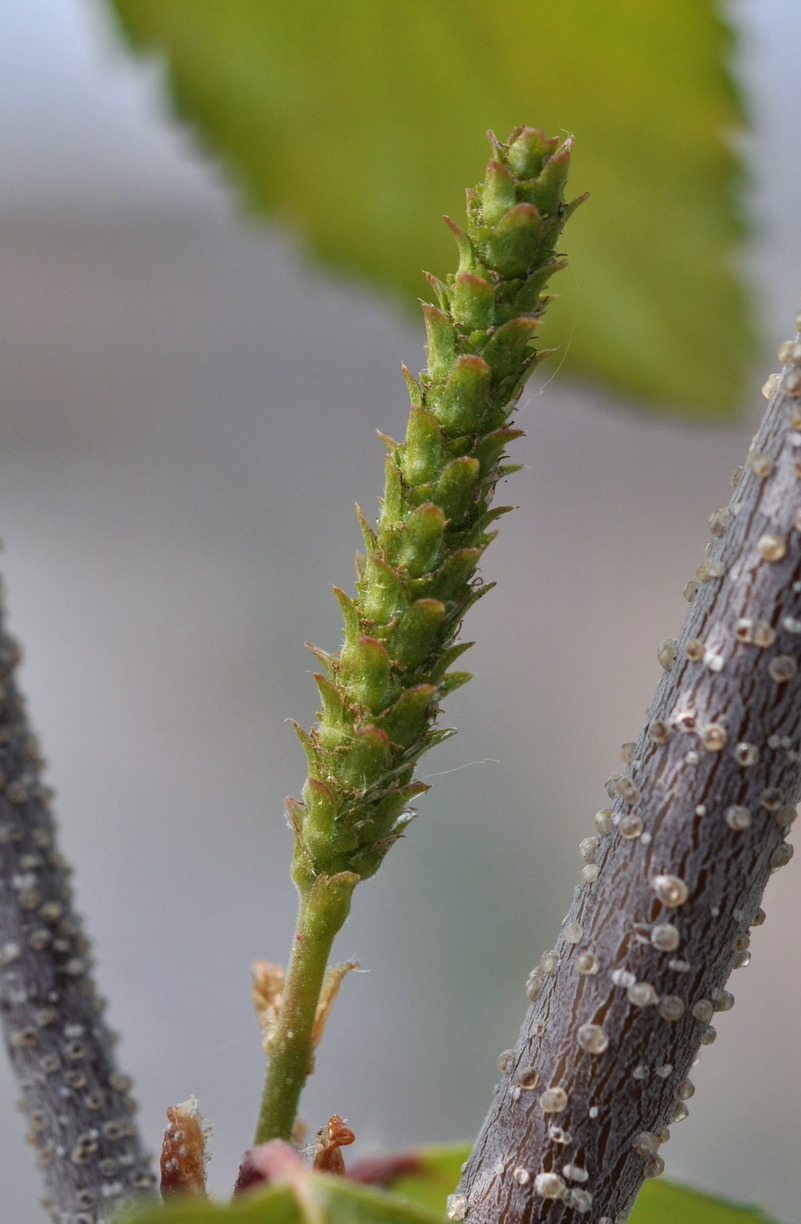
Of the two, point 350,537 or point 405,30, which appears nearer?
point 405,30

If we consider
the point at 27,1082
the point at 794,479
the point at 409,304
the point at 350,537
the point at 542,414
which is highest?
the point at 542,414

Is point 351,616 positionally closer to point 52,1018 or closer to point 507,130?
point 52,1018

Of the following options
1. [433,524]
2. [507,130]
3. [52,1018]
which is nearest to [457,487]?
[433,524]

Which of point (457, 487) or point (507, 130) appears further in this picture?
point (507, 130)

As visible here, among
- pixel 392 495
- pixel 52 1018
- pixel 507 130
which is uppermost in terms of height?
pixel 507 130

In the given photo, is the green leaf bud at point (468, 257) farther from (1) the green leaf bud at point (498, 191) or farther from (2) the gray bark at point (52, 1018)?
(2) the gray bark at point (52, 1018)

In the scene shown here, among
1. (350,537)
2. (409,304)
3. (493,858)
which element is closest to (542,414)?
(350,537)

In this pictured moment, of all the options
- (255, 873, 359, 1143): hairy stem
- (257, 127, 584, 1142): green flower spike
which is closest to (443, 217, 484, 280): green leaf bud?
(257, 127, 584, 1142): green flower spike

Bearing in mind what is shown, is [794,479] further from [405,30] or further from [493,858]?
[493,858]
